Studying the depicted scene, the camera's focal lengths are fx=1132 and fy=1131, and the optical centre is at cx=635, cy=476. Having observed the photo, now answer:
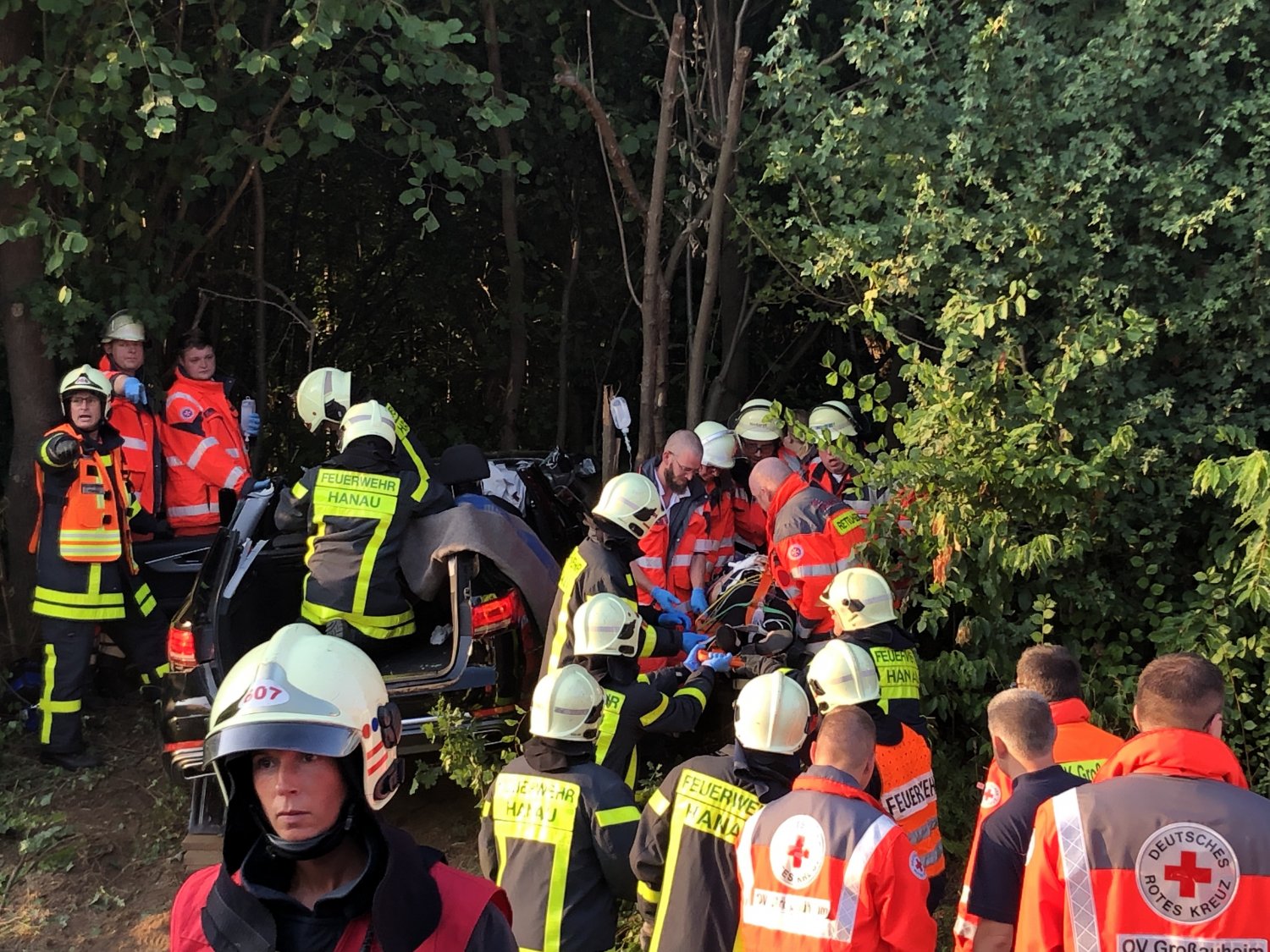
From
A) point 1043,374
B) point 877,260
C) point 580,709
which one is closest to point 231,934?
point 580,709

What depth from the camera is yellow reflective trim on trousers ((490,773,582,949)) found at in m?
3.52

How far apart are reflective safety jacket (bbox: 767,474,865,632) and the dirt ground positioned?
1.96 metres

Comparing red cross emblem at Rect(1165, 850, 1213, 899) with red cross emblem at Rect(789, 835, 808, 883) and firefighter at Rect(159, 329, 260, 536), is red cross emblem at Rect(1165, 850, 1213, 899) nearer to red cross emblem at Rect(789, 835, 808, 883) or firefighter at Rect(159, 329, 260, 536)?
red cross emblem at Rect(789, 835, 808, 883)

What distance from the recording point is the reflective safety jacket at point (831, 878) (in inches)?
113

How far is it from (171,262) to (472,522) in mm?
3822

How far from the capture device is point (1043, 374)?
5297mm

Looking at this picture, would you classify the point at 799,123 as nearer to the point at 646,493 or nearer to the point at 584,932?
the point at 646,493

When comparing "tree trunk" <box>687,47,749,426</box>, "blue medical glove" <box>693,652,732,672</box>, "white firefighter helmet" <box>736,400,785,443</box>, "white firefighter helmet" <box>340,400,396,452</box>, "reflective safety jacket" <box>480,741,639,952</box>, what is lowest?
"reflective safety jacket" <box>480,741,639,952</box>

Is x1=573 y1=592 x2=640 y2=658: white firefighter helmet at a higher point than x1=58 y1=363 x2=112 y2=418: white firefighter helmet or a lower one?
lower

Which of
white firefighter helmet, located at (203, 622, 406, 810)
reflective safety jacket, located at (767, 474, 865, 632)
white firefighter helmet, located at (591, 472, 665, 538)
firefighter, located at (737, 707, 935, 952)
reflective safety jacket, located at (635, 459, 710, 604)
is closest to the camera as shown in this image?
white firefighter helmet, located at (203, 622, 406, 810)

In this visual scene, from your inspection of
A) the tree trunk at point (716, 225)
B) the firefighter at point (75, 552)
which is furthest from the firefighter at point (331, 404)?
the tree trunk at point (716, 225)

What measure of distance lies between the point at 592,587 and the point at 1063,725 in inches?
80.6

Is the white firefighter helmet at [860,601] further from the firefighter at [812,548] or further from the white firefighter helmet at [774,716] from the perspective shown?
the white firefighter helmet at [774,716]

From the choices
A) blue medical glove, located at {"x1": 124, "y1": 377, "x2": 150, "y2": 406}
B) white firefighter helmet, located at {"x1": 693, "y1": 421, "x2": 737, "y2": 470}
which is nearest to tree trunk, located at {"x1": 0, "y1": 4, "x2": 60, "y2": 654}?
blue medical glove, located at {"x1": 124, "y1": 377, "x2": 150, "y2": 406}
